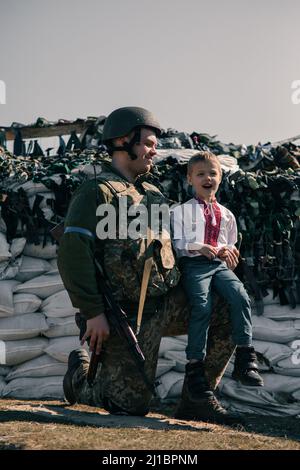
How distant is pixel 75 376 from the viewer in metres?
4.36

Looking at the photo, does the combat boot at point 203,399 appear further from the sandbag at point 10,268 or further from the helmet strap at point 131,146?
the sandbag at point 10,268

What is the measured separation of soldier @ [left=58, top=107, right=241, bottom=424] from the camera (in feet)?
12.9

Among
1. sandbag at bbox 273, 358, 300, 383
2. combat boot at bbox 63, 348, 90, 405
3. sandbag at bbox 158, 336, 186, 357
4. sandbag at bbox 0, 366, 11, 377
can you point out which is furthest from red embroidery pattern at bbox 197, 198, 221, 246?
sandbag at bbox 0, 366, 11, 377

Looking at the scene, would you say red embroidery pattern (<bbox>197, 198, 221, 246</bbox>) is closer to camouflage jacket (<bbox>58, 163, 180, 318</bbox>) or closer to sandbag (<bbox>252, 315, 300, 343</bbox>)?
camouflage jacket (<bbox>58, 163, 180, 318</bbox>)

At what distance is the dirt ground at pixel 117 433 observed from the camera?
3.31 metres

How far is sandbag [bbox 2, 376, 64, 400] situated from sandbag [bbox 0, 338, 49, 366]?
0.14 metres

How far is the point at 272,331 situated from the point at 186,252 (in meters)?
1.31

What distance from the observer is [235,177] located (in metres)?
5.47

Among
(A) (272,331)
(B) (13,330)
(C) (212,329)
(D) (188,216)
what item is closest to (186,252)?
(D) (188,216)

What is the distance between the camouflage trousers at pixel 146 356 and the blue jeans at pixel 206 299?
12 centimetres

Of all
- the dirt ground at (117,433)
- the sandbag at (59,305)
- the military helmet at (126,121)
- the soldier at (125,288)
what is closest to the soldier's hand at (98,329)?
the soldier at (125,288)

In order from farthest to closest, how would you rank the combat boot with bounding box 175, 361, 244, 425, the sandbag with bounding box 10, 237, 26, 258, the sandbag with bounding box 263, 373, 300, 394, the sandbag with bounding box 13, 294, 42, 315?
the sandbag with bounding box 10, 237, 26, 258 < the sandbag with bounding box 13, 294, 42, 315 < the sandbag with bounding box 263, 373, 300, 394 < the combat boot with bounding box 175, 361, 244, 425
